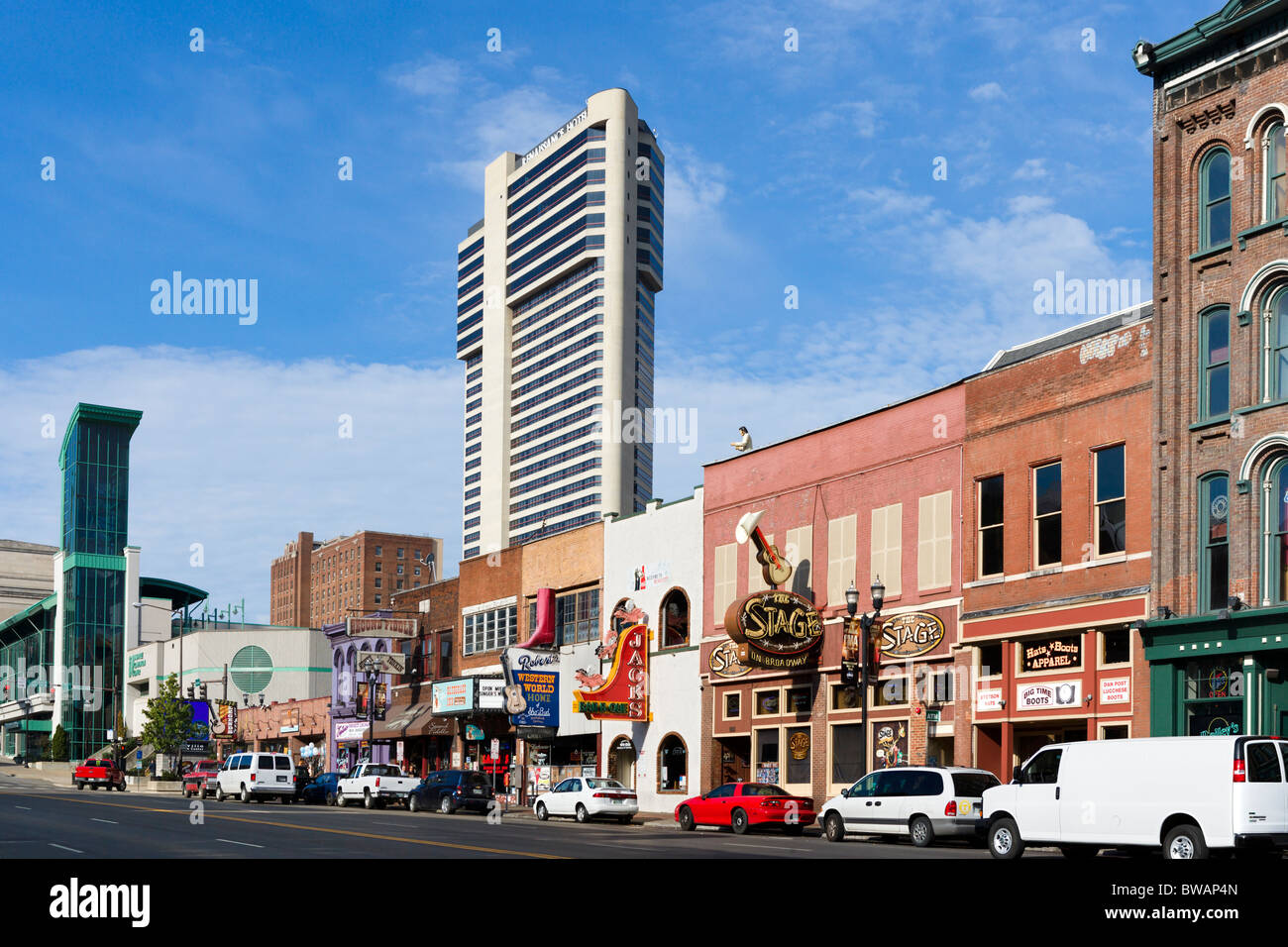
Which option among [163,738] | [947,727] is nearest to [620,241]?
[163,738]

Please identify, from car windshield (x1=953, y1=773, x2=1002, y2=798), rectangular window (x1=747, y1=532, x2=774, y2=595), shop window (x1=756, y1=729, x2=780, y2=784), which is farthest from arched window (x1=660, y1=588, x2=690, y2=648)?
car windshield (x1=953, y1=773, x2=1002, y2=798)

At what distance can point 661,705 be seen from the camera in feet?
164

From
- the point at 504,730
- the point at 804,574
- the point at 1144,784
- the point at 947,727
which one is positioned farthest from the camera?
the point at 504,730

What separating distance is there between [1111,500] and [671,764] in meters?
20.4

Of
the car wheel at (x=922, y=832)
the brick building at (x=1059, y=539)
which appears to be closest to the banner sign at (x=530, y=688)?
the brick building at (x=1059, y=539)

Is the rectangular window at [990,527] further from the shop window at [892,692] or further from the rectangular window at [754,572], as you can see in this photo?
the rectangular window at [754,572]

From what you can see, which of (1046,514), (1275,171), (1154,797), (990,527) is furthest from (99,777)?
(1154,797)

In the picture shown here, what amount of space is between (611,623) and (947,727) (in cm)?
1744

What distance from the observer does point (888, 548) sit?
41.0 m

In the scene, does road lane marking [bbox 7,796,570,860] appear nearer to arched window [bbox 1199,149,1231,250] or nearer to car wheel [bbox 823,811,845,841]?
car wheel [bbox 823,811,845,841]

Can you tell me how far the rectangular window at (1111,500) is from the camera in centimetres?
3416

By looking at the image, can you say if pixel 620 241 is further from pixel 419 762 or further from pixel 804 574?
pixel 804 574

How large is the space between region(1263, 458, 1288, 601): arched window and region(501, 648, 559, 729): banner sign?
99.6 feet

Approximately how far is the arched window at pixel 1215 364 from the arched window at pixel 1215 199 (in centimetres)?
168
